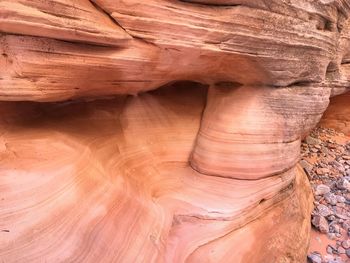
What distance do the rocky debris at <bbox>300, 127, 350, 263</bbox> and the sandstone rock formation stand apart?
0.17 m

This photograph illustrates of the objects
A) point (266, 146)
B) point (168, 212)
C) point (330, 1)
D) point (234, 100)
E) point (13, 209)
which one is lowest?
point (168, 212)

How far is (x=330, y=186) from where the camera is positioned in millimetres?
2791

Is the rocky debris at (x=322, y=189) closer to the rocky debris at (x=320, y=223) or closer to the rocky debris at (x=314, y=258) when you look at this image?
the rocky debris at (x=320, y=223)

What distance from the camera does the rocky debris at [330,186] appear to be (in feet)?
6.88

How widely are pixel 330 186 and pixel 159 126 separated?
1.85 meters

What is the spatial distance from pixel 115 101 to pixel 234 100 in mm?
932

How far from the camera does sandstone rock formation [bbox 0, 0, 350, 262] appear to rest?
1.31 metres

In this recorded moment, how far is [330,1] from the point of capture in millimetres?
2229

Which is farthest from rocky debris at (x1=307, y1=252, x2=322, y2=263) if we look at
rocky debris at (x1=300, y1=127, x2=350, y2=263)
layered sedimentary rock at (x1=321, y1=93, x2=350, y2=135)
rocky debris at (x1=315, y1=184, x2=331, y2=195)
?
layered sedimentary rock at (x1=321, y1=93, x2=350, y2=135)

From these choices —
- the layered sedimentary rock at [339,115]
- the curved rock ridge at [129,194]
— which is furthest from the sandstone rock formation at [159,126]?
the layered sedimentary rock at [339,115]

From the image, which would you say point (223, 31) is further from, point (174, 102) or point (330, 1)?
point (330, 1)

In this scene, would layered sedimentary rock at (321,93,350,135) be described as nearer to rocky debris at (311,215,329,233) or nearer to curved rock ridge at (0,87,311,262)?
curved rock ridge at (0,87,311,262)

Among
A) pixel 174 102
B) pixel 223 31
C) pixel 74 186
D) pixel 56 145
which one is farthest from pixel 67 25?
pixel 174 102

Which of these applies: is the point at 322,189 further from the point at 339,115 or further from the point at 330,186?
the point at 339,115
